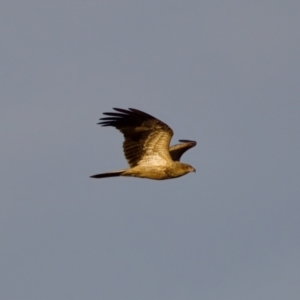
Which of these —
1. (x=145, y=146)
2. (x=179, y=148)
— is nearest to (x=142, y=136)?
(x=145, y=146)

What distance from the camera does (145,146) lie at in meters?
30.2

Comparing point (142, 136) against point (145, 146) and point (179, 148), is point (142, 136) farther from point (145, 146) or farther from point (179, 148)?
point (179, 148)

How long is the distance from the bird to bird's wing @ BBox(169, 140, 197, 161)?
1.36 m

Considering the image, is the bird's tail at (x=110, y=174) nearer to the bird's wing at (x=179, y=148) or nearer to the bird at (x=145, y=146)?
the bird at (x=145, y=146)

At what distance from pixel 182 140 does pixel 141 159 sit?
10.1ft

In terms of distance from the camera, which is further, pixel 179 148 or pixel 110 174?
pixel 179 148

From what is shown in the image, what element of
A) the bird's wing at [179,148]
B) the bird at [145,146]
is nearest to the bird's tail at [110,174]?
the bird at [145,146]

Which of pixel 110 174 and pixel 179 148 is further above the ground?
pixel 179 148

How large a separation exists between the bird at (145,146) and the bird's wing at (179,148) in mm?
1363

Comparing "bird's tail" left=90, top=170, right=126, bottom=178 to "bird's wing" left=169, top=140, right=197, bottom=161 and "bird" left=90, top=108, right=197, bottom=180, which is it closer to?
"bird" left=90, top=108, right=197, bottom=180

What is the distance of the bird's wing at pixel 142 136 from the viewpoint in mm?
29734

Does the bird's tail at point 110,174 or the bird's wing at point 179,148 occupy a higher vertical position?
the bird's wing at point 179,148

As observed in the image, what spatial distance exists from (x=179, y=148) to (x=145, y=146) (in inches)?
93.2

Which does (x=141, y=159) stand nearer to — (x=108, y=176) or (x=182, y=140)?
(x=108, y=176)
